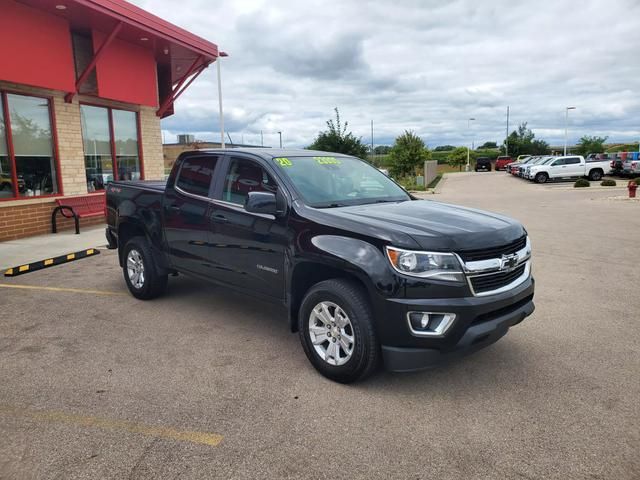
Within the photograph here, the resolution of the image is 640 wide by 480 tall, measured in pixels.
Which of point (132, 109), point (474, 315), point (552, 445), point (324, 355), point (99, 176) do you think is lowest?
point (552, 445)

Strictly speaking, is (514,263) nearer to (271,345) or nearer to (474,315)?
(474,315)

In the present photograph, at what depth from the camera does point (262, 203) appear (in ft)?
13.3

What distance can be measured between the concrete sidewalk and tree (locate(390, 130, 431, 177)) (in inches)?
1282

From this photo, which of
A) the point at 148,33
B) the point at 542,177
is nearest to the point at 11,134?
the point at 148,33

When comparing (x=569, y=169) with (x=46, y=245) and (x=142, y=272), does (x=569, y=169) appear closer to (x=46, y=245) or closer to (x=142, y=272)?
(x=46, y=245)

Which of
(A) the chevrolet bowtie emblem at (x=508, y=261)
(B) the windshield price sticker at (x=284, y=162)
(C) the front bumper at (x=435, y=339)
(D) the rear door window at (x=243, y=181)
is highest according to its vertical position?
(B) the windshield price sticker at (x=284, y=162)

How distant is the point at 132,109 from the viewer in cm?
1458

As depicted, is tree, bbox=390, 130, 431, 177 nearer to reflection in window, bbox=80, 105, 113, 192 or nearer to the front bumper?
reflection in window, bbox=80, 105, 113, 192

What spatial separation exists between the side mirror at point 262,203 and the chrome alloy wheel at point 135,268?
8.43 feet

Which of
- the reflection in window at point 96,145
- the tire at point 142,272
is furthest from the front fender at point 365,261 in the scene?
the reflection in window at point 96,145

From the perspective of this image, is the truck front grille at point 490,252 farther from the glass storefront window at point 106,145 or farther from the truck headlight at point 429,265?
the glass storefront window at point 106,145

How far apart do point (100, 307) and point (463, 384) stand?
14.2 feet

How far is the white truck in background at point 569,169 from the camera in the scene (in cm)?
3212

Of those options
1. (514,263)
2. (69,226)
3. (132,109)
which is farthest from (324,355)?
(132,109)
